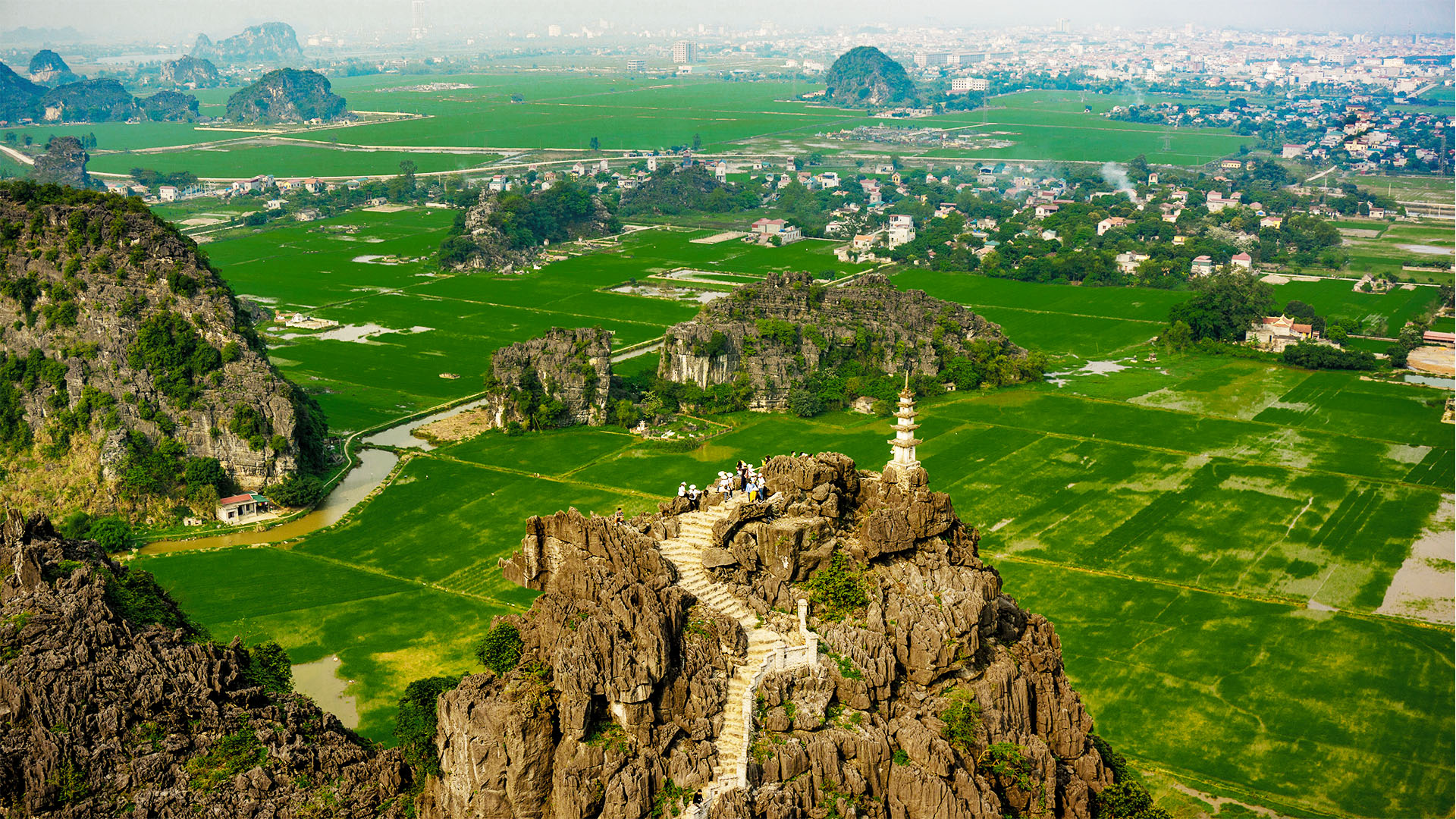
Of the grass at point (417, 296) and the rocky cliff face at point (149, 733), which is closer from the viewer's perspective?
the rocky cliff face at point (149, 733)

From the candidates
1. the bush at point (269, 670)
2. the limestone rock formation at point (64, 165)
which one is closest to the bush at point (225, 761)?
the bush at point (269, 670)

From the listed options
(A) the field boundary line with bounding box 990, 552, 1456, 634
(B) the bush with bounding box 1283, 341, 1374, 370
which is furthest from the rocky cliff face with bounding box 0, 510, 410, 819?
(B) the bush with bounding box 1283, 341, 1374, 370

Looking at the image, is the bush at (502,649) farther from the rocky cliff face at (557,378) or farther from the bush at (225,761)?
the rocky cliff face at (557,378)

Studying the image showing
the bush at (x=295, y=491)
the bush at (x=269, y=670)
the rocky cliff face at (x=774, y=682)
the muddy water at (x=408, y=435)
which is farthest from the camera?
the muddy water at (x=408, y=435)

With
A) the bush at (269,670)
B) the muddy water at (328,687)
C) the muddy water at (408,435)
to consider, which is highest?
the bush at (269,670)

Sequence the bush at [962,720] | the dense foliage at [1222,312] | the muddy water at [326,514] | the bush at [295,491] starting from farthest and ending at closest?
the dense foliage at [1222,312], the bush at [295,491], the muddy water at [326,514], the bush at [962,720]

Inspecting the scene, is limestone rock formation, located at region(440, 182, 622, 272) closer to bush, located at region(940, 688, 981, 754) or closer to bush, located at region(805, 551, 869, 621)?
bush, located at region(805, 551, 869, 621)
